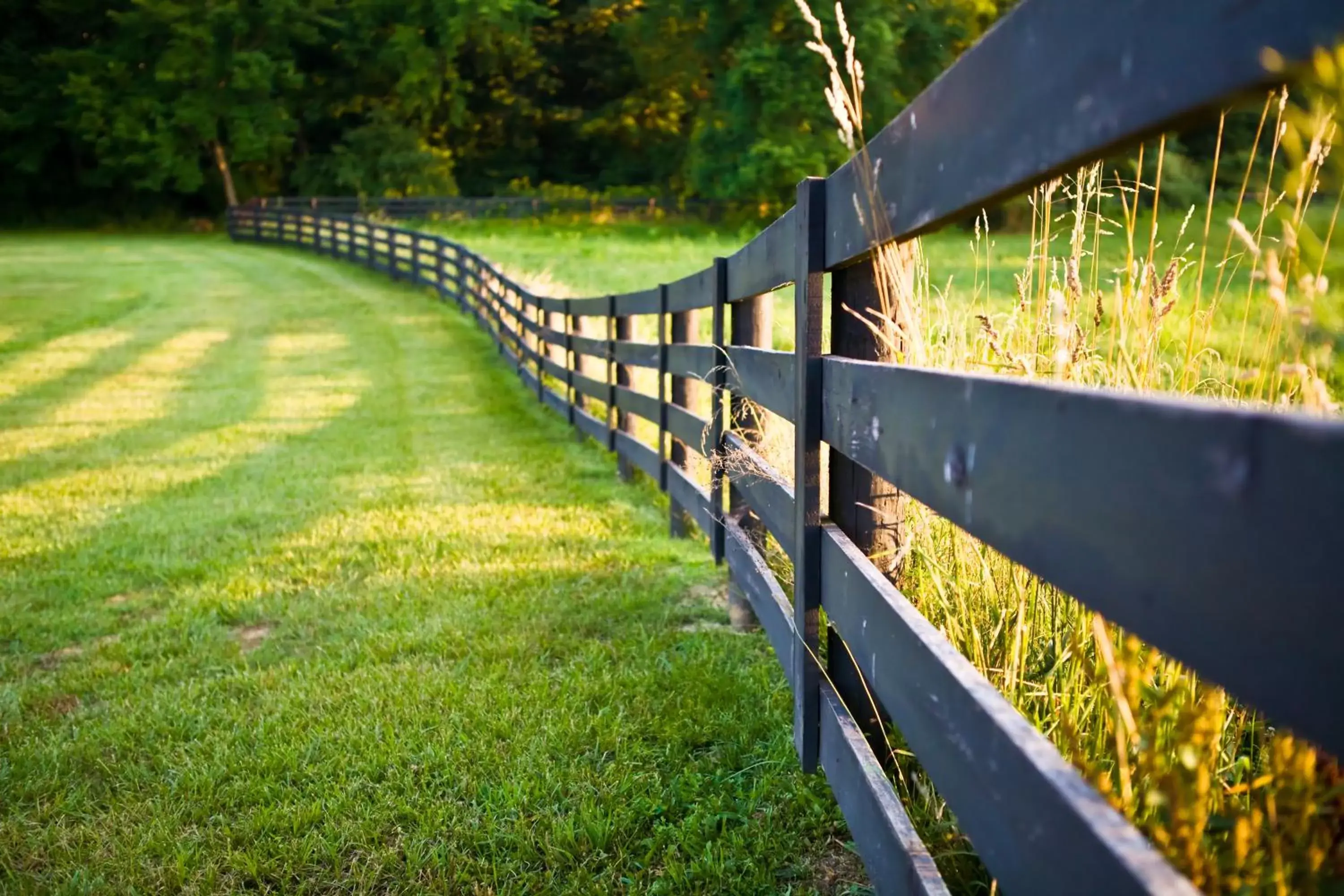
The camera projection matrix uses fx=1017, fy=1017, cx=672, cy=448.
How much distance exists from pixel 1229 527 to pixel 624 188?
4286 cm

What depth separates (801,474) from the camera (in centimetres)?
240

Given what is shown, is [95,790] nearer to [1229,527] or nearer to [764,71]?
[1229,527]

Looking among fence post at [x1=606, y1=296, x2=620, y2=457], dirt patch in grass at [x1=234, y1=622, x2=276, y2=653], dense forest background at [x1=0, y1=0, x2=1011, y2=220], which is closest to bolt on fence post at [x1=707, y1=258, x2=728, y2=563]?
dirt patch in grass at [x1=234, y1=622, x2=276, y2=653]

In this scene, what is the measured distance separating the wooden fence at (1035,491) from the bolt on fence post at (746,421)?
2.76 ft

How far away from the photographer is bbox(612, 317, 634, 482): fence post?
Result: 6.62 metres

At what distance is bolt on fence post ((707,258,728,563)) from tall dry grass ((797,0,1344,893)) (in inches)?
50.8

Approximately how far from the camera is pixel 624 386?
22.0ft

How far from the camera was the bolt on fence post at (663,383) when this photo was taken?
17.0 ft

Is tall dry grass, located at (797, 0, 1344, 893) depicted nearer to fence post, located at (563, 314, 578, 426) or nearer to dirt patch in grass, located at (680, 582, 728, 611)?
dirt patch in grass, located at (680, 582, 728, 611)

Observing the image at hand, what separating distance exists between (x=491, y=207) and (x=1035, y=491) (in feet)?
118

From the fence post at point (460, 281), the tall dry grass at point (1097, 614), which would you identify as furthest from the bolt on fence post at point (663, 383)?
the fence post at point (460, 281)

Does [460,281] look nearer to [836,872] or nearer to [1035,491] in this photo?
[836,872]

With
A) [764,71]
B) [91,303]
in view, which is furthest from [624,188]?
[91,303]

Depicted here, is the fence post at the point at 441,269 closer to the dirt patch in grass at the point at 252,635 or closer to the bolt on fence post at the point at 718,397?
the dirt patch in grass at the point at 252,635
